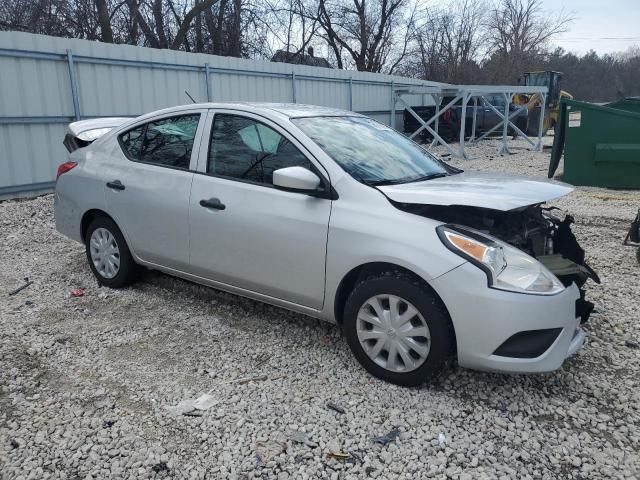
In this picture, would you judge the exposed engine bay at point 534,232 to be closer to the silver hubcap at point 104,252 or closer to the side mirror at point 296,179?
the side mirror at point 296,179

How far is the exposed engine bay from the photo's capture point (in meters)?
3.10

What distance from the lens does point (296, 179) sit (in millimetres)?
3123

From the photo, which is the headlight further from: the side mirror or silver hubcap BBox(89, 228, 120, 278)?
silver hubcap BBox(89, 228, 120, 278)

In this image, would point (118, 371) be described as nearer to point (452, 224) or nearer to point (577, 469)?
point (452, 224)

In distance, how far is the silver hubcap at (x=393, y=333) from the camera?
2928 millimetres

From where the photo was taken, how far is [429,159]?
13.5 feet

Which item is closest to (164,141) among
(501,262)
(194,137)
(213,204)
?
(194,137)

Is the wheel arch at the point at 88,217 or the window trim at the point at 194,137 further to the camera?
→ the wheel arch at the point at 88,217

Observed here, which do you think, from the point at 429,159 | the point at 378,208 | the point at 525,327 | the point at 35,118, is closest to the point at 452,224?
the point at 378,208

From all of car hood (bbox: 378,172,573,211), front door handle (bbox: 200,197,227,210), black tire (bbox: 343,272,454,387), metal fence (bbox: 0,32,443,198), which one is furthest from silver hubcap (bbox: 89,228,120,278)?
metal fence (bbox: 0,32,443,198)

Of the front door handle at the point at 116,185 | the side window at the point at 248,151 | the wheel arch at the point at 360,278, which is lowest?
the wheel arch at the point at 360,278

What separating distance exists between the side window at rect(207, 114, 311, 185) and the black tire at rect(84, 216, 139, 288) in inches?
46.8

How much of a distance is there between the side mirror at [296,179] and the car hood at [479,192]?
410mm

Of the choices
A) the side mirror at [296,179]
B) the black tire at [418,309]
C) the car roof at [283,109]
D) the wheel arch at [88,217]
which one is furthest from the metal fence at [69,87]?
the black tire at [418,309]
